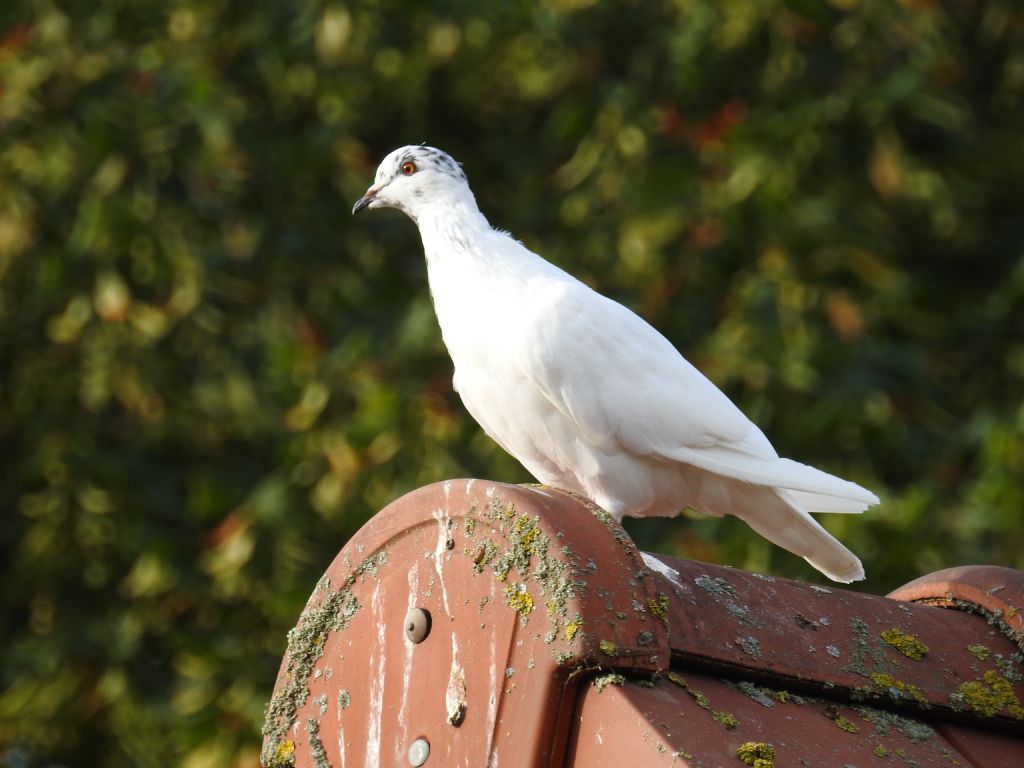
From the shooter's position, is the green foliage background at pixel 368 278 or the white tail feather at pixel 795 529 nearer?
the white tail feather at pixel 795 529

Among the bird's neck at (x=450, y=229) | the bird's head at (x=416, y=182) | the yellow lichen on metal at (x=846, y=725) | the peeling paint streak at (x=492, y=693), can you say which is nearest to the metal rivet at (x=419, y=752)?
the peeling paint streak at (x=492, y=693)

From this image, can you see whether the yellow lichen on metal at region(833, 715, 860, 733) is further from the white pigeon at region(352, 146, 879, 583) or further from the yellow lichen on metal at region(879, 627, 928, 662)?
the white pigeon at region(352, 146, 879, 583)

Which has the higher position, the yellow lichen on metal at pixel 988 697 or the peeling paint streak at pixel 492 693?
the peeling paint streak at pixel 492 693

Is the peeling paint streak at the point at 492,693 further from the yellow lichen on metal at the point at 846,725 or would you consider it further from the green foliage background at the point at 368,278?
the green foliage background at the point at 368,278

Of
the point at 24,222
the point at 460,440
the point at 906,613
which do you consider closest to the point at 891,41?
the point at 460,440

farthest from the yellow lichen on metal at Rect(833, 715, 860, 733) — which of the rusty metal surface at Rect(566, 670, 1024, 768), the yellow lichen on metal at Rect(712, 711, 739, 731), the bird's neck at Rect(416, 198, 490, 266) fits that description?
the bird's neck at Rect(416, 198, 490, 266)

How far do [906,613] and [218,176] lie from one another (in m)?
5.30

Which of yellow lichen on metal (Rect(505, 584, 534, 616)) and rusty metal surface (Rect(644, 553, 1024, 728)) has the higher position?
yellow lichen on metal (Rect(505, 584, 534, 616))

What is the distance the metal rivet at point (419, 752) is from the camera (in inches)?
105

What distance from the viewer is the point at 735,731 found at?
2.51 metres

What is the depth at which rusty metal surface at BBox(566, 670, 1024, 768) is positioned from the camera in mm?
2416

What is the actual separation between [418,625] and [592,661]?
1.27 feet

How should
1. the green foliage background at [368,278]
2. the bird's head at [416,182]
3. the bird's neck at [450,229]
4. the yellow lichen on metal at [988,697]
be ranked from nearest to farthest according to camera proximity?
the yellow lichen on metal at [988,697]
the bird's neck at [450,229]
the bird's head at [416,182]
the green foliage background at [368,278]

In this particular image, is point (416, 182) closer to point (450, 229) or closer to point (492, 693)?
point (450, 229)
